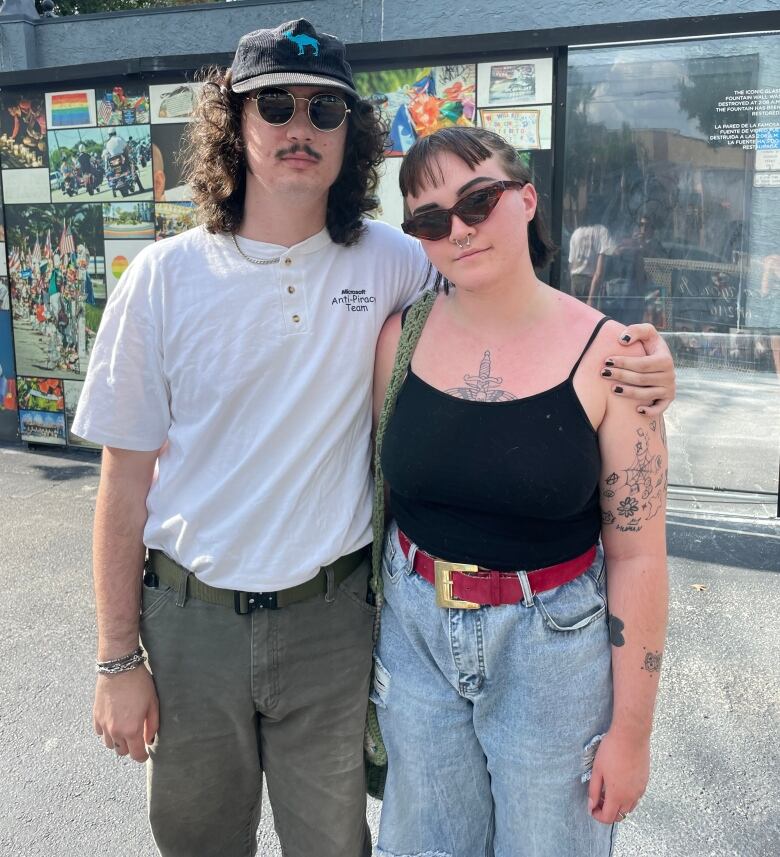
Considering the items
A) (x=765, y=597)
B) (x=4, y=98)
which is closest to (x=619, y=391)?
(x=765, y=597)

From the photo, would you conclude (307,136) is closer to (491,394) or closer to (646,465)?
(491,394)

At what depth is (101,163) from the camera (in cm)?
612

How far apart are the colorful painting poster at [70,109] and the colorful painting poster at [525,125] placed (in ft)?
9.96

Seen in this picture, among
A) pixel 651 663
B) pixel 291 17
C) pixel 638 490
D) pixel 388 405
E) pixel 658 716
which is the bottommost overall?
pixel 658 716

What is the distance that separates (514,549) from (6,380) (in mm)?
6321

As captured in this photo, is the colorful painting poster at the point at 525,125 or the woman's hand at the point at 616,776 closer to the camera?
the woman's hand at the point at 616,776

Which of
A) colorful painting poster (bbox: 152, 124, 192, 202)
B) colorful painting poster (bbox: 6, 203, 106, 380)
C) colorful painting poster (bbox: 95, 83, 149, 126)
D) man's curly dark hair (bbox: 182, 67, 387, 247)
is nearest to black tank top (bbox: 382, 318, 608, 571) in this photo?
man's curly dark hair (bbox: 182, 67, 387, 247)

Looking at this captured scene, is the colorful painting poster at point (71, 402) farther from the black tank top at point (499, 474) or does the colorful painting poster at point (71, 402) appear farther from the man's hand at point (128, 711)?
the black tank top at point (499, 474)

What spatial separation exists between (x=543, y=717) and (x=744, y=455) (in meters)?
4.29

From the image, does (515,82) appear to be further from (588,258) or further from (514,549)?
(514,549)

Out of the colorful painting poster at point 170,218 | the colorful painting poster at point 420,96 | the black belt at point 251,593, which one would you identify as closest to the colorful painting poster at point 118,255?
the colorful painting poster at point 170,218

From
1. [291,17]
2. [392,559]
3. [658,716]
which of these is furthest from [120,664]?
[291,17]

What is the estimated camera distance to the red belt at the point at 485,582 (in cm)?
160

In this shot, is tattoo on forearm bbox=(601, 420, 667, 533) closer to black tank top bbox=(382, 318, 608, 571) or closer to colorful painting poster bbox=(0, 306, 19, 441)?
black tank top bbox=(382, 318, 608, 571)
